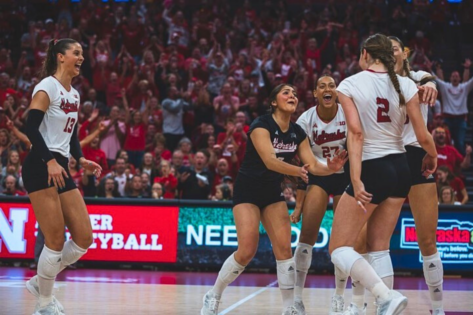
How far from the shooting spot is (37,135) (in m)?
6.59

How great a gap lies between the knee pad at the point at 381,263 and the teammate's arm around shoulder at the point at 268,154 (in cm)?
96

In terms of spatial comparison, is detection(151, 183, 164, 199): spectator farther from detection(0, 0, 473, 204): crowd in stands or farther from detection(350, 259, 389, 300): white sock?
detection(350, 259, 389, 300): white sock

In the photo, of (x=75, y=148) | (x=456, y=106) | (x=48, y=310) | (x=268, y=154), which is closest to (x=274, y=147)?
(x=268, y=154)

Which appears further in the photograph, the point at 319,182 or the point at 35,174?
the point at 319,182

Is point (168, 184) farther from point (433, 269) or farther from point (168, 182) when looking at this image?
point (433, 269)

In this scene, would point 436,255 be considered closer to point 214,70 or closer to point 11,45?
point 214,70

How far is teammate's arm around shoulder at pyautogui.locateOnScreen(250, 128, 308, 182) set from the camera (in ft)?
22.1

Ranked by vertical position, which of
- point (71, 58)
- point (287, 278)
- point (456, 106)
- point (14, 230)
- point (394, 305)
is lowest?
point (394, 305)

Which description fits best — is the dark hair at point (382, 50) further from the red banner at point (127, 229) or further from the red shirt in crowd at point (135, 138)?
the red shirt in crowd at point (135, 138)

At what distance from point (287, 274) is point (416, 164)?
1499mm

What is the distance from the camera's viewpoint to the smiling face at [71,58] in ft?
23.1

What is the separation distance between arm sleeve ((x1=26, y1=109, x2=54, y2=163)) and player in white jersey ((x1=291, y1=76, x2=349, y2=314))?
94.3 inches

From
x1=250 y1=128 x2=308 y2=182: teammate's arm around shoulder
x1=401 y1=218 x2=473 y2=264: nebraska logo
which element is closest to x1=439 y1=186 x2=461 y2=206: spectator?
x1=401 y1=218 x2=473 y2=264: nebraska logo

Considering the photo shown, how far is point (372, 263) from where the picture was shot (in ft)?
20.3
